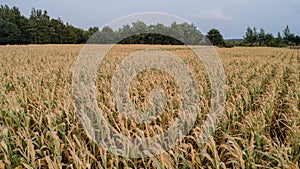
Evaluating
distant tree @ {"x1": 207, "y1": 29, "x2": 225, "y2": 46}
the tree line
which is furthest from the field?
distant tree @ {"x1": 207, "y1": 29, "x2": 225, "y2": 46}

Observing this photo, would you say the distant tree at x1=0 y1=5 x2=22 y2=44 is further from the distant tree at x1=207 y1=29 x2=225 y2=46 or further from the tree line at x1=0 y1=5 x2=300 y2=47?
the distant tree at x1=207 y1=29 x2=225 y2=46

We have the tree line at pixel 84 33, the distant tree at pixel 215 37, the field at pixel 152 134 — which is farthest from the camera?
the distant tree at pixel 215 37

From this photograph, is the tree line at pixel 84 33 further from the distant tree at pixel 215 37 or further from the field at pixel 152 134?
the field at pixel 152 134

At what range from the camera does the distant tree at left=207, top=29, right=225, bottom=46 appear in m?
55.0

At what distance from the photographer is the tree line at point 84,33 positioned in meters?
47.1

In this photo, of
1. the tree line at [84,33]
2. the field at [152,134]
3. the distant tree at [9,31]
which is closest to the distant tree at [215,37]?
the tree line at [84,33]

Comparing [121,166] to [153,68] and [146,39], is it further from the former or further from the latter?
[146,39]

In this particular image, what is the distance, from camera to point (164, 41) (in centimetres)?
4688

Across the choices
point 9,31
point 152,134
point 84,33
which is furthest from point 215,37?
point 152,134

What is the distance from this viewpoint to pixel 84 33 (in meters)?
56.8

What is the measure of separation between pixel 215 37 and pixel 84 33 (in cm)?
2856

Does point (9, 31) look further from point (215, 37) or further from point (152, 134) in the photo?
Result: point (152, 134)

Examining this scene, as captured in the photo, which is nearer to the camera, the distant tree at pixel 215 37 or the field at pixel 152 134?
the field at pixel 152 134

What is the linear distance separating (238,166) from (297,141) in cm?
67
